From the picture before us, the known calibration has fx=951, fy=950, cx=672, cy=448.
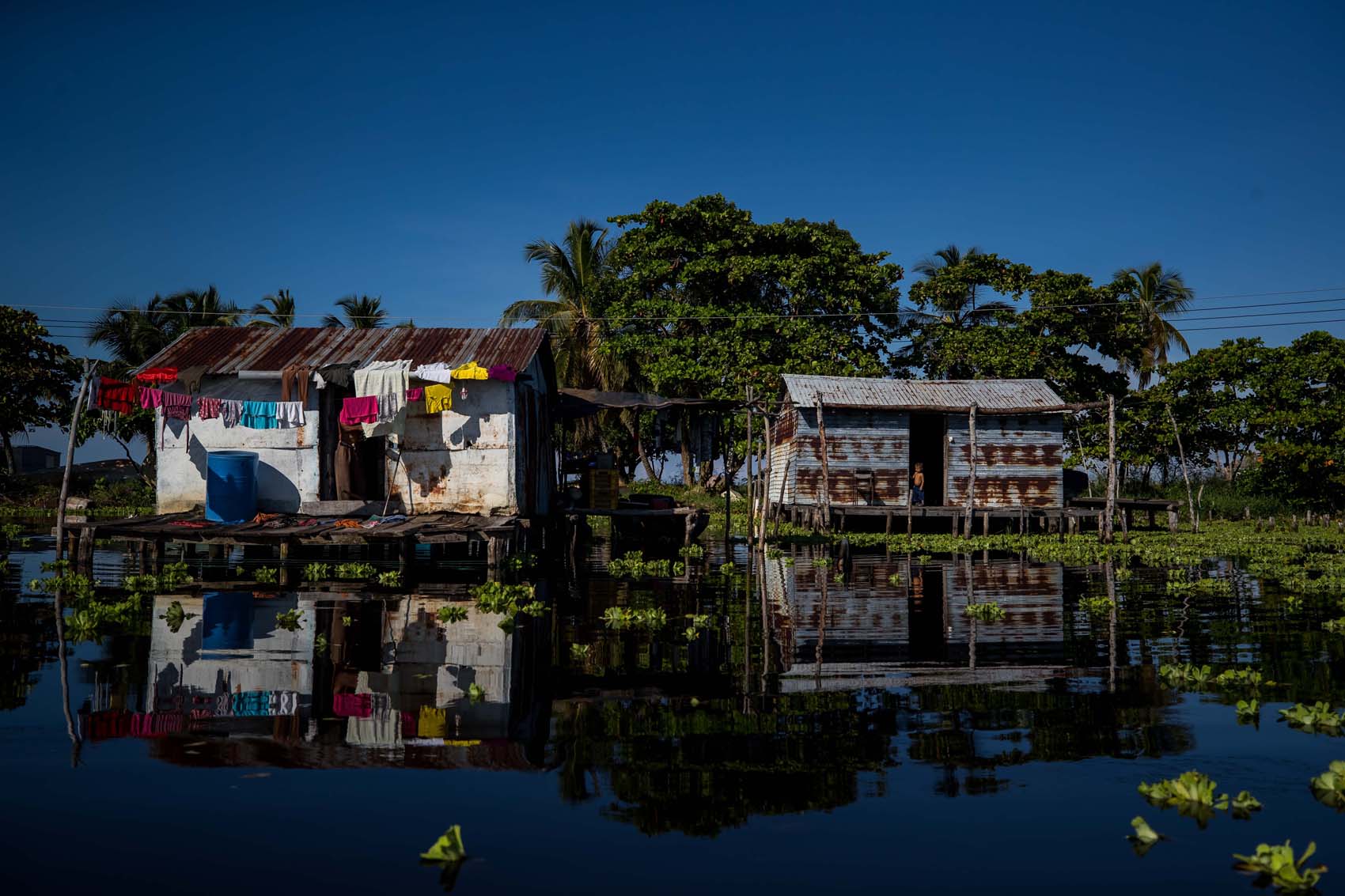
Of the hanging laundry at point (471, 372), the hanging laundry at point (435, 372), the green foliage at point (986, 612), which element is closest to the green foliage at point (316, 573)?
the hanging laundry at point (435, 372)

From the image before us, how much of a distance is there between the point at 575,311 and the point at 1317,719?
1501 inches

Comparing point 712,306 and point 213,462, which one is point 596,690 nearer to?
point 213,462

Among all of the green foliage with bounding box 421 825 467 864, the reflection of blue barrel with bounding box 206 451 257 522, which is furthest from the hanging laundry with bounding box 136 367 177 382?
the green foliage with bounding box 421 825 467 864

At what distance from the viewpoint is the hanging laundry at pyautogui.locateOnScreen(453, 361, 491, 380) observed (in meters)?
17.8

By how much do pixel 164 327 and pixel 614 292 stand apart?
65.1ft

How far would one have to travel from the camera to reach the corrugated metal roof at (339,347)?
18938mm

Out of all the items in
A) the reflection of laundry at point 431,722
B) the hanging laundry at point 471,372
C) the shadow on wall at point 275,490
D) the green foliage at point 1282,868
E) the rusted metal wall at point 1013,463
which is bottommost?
the green foliage at point 1282,868

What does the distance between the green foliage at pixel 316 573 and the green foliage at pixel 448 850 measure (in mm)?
12004

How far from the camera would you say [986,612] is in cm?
1141

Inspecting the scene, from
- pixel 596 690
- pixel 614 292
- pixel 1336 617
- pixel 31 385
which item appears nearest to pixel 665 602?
pixel 596 690

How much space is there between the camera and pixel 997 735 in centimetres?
593

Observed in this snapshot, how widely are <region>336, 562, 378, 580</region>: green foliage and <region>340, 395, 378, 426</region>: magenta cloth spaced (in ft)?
9.25

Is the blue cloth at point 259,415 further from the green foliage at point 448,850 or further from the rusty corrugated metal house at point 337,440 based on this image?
the green foliage at point 448,850

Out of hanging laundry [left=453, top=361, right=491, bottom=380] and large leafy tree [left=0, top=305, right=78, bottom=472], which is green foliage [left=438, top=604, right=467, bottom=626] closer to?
hanging laundry [left=453, top=361, right=491, bottom=380]
